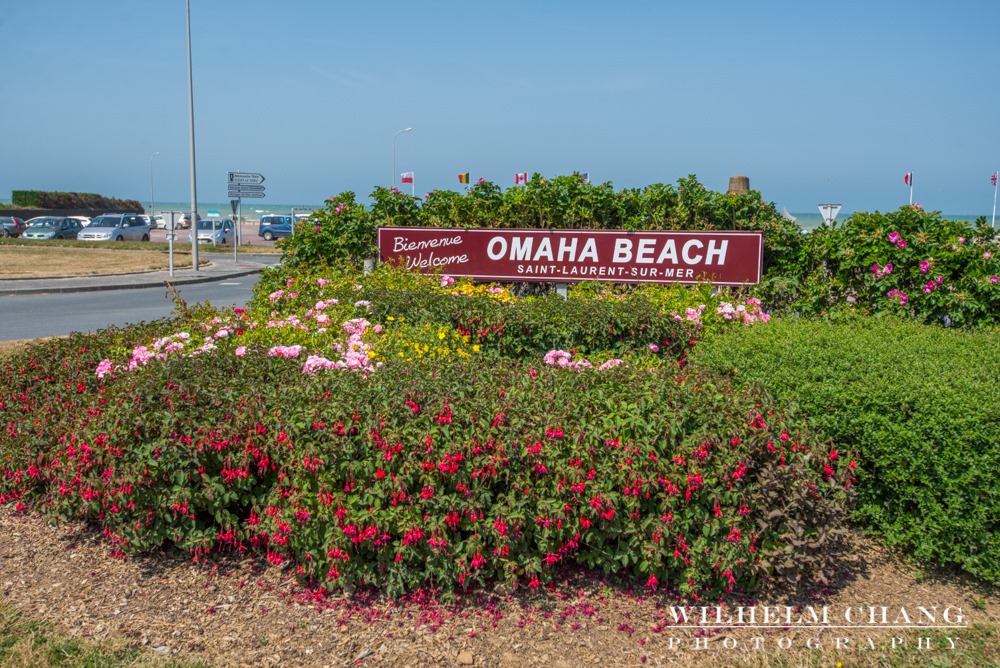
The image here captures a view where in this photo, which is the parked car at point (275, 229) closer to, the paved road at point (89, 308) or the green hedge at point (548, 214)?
the paved road at point (89, 308)

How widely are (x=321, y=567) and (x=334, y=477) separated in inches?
17.1

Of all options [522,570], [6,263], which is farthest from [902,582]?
[6,263]

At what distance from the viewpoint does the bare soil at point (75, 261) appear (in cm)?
2165

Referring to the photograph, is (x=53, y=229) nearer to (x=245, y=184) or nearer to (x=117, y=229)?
(x=117, y=229)

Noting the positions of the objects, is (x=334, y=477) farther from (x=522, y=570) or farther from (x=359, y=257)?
(x=359, y=257)

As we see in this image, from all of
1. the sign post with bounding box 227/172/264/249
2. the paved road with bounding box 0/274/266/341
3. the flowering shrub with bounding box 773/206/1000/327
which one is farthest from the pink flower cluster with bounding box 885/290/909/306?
the sign post with bounding box 227/172/264/249

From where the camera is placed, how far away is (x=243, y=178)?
87.3ft

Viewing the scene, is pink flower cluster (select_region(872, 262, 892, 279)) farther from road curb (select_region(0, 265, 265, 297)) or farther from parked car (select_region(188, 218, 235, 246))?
parked car (select_region(188, 218, 235, 246))

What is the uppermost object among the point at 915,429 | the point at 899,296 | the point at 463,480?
the point at 899,296

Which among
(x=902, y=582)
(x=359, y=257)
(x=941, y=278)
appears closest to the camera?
(x=902, y=582)

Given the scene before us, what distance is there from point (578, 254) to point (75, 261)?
21.8 metres

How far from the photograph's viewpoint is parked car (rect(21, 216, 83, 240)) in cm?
3706

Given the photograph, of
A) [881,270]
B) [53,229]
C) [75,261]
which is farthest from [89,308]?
[53,229]

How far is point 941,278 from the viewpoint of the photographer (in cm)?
716
